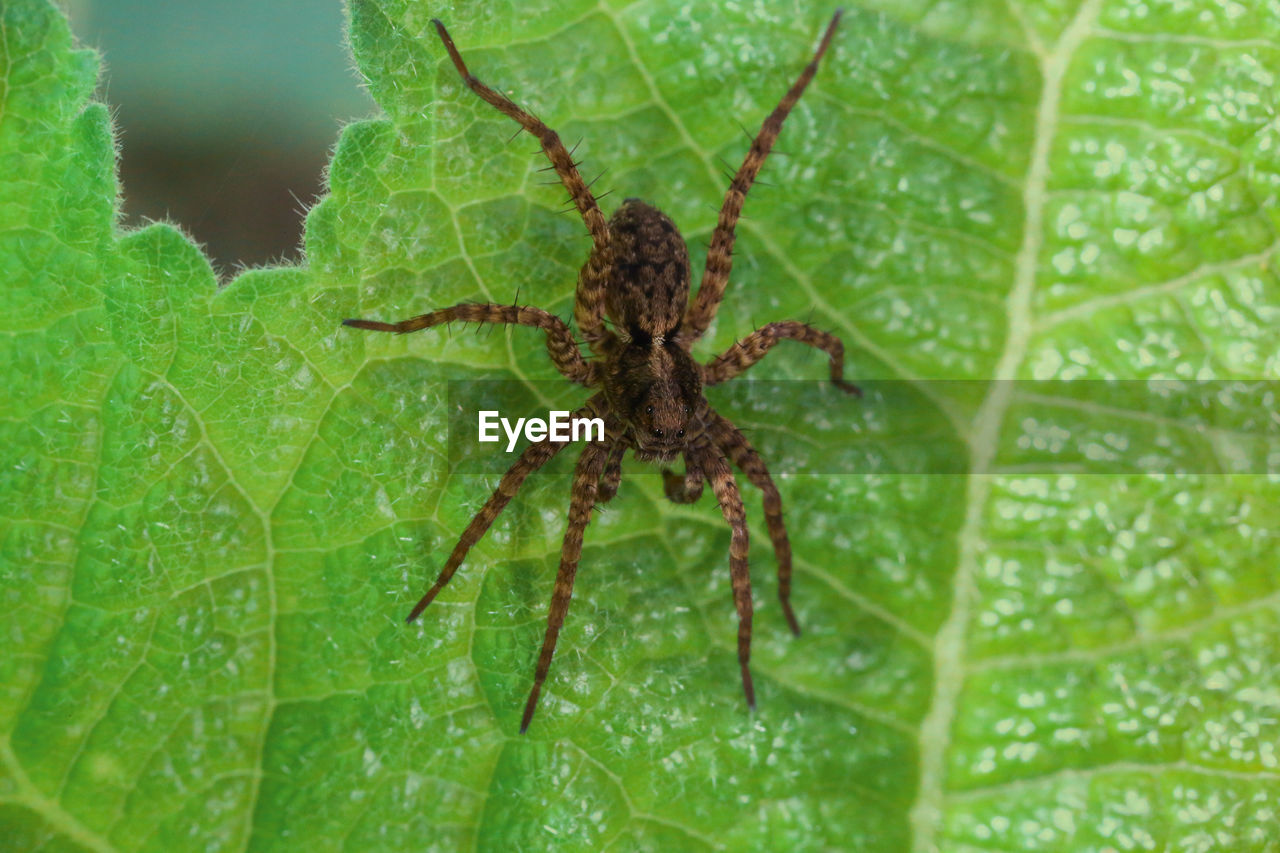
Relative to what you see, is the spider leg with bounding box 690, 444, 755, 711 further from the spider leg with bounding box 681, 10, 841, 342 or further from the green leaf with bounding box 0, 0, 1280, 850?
the spider leg with bounding box 681, 10, 841, 342

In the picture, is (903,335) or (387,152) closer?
(387,152)

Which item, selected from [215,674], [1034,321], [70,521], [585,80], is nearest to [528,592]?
[215,674]

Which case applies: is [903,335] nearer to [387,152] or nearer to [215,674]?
[387,152]

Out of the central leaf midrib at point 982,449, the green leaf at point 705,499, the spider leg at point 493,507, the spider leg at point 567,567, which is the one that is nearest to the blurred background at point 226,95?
the green leaf at point 705,499

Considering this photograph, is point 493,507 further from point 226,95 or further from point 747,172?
point 226,95

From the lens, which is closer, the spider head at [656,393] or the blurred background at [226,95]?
the spider head at [656,393]

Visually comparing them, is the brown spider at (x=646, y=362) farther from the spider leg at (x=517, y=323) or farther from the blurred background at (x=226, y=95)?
the blurred background at (x=226, y=95)
